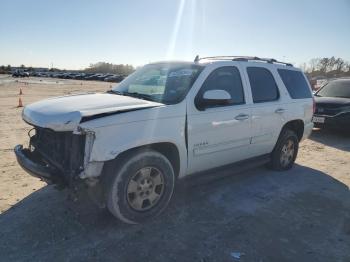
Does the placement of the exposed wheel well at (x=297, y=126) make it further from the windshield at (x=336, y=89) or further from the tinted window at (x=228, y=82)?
the windshield at (x=336, y=89)

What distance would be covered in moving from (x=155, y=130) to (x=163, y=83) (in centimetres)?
95

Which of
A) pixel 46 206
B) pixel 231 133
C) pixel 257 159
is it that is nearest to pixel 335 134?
pixel 257 159

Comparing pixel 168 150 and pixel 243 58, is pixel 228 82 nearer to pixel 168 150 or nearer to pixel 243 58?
pixel 243 58

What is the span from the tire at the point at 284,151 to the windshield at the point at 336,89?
5057 millimetres

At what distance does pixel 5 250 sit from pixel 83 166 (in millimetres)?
1122

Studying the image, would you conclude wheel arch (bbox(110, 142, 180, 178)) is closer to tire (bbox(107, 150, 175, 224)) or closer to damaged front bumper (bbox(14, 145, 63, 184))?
tire (bbox(107, 150, 175, 224))

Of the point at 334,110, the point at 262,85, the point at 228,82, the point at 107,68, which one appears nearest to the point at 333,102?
the point at 334,110

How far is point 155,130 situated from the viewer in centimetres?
370

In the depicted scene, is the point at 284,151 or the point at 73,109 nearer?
the point at 73,109

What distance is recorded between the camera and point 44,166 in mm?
3666

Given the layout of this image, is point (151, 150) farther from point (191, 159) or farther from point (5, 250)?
point (5, 250)

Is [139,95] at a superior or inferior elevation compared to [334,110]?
superior

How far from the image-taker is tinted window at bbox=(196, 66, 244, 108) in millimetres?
4383

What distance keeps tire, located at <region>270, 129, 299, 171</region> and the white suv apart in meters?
0.28
